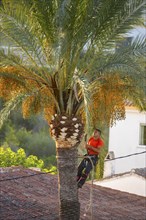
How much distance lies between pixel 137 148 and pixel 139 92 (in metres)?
11.5

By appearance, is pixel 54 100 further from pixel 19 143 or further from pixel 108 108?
pixel 19 143

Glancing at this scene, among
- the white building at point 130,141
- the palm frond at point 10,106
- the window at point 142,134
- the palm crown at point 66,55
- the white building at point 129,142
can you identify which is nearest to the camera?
the palm frond at point 10,106

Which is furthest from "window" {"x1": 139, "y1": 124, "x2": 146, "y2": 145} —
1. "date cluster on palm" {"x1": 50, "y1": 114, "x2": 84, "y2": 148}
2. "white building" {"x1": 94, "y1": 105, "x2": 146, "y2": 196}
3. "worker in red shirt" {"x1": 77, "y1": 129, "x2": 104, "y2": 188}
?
"date cluster on palm" {"x1": 50, "y1": 114, "x2": 84, "y2": 148}

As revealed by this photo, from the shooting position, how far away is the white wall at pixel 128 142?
26344 millimetres

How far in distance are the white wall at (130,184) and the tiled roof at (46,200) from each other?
0.53m

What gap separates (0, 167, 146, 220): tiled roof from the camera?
54.1 ft

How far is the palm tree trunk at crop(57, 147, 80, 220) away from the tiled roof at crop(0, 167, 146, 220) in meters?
1.23

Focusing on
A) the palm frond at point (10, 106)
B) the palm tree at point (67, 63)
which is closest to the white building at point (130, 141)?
the palm tree at point (67, 63)

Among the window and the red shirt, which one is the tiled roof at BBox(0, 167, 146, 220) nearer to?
the red shirt

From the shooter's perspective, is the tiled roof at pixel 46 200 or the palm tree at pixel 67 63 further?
the tiled roof at pixel 46 200

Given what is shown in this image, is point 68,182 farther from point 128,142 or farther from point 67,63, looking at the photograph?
point 128,142

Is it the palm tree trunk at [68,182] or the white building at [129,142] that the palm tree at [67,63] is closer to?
the palm tree trunk at [68,182]

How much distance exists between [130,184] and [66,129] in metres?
8.27

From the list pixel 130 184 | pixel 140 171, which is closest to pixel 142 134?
pixel 140 171
